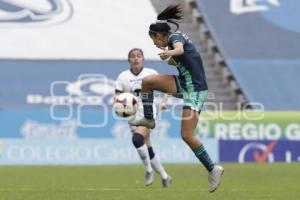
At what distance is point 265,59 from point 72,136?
6.96 meters

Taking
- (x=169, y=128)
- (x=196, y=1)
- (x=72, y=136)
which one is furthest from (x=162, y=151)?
(x=196, y=1)

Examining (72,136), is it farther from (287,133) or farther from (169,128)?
(287,133)

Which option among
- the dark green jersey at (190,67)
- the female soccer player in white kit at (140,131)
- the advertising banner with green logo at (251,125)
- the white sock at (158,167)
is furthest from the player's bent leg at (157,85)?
the advertising banner with green logo at (251,125)

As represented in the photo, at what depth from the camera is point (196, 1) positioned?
27.2 metres

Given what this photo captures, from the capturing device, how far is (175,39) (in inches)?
412

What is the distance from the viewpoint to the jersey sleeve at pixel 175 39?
1045 centimetres

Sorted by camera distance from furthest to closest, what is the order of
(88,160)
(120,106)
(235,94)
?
(235,94), (88,160), (120,106)

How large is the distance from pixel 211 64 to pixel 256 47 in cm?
145

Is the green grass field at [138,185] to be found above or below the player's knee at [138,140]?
below

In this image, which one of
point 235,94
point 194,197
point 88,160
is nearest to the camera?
point 194,197

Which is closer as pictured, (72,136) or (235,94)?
(72,136)

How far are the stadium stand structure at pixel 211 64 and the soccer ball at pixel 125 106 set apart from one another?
40.7 feet

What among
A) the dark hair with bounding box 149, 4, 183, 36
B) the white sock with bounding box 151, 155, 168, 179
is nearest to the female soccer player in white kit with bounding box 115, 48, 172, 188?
the white sock with bounding box 151, 155, 168, 179

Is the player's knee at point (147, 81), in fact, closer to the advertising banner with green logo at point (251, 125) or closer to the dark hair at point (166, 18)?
the dark hair at point (166, 18)
